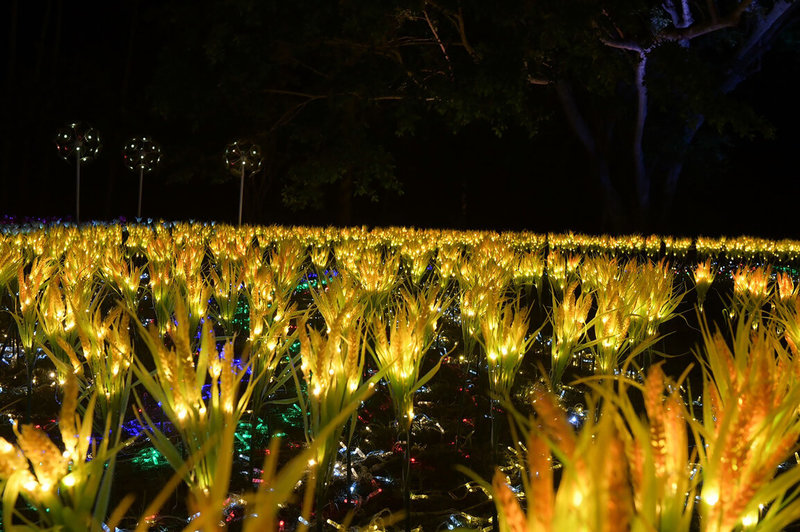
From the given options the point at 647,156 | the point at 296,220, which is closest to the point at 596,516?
the point at 647,156

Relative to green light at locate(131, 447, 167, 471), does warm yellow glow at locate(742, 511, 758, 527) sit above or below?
above

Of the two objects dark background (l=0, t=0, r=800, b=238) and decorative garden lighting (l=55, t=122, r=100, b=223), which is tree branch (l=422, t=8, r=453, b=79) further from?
decorative garden lighting (l=55, t=122, r=100, b=223)

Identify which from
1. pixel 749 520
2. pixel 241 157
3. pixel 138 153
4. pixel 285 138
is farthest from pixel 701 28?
pixel 749 520

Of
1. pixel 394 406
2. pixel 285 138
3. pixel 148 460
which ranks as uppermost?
pixel 285 138

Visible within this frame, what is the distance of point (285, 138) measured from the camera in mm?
21234

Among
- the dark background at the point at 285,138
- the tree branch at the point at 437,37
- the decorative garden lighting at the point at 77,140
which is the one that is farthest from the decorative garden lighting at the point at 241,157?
the tree branch at the point at 437,37

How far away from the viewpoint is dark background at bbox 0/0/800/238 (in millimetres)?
16328

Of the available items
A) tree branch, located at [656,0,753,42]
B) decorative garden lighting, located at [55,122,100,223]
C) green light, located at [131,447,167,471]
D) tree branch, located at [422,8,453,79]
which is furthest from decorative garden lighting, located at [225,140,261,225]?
green light, located at [131,447,167,471]

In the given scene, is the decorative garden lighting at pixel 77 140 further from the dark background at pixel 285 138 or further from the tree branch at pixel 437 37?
the tree branch at pixel 437 37

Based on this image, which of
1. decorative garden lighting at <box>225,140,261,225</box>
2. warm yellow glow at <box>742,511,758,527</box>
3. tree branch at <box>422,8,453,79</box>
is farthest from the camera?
tree branch at <box>422,8,453,79</box>

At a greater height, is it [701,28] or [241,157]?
[701,28]

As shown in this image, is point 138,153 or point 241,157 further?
point 241,157

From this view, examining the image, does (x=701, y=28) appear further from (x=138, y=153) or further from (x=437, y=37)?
(x=138, y=153)

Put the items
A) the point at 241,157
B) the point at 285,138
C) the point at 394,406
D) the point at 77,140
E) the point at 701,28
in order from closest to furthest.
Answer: the point at 394,406, the point at 77,140, the point at 241,157, the point at 701,28, the point at 285,138
